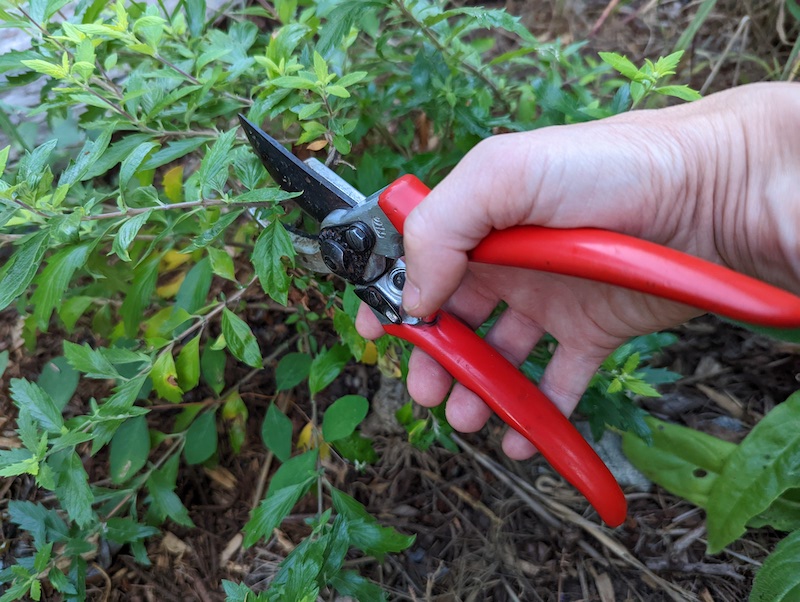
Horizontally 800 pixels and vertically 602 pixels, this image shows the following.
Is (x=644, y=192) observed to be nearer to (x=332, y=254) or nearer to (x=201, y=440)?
(x=332, y=254)

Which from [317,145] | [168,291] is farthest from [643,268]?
[168,291]

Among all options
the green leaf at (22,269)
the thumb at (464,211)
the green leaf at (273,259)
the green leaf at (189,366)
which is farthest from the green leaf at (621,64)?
the green leaf at (22,269)

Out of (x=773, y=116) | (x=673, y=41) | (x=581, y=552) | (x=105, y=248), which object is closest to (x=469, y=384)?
(x=581, y=552)

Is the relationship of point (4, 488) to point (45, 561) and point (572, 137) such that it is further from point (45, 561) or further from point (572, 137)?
point (572, 137)

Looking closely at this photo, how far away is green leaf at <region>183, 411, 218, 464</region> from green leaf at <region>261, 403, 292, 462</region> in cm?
17

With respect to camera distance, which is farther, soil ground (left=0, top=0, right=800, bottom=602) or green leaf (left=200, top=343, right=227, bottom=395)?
green leaf (left=200, top=343, right=227, bottom=395)

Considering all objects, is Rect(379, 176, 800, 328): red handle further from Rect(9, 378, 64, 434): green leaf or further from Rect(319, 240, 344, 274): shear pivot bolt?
Rect(9, 378, 64, 434): green leaf

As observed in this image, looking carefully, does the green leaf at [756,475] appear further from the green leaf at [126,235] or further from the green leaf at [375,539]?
the green leaf at [126,235]

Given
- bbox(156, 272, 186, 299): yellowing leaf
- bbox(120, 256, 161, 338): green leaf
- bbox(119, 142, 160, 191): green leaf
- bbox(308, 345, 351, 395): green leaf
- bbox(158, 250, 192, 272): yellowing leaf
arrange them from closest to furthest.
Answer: bbox(119, 142, 160, 191): green leaf → bbox(120, 256, 161, 338): green leaf → bbox(308, 345, 351, 395): green leaf → bbox(158, 250, 192, 272): yellowing leaf → bbox(156, 272, 186, 299): yellowing leaf

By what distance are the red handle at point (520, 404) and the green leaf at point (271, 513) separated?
50 cm

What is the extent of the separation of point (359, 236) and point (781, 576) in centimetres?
129

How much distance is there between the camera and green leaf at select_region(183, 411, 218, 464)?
6.31 feet

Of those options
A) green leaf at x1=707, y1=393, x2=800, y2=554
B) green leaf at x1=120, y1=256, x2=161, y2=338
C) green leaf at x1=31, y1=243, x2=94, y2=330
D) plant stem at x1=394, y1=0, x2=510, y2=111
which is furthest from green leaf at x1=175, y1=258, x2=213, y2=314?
green leaf at x1=707, y1=393, x2=800, y2=554

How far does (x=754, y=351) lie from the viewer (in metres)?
2.13
